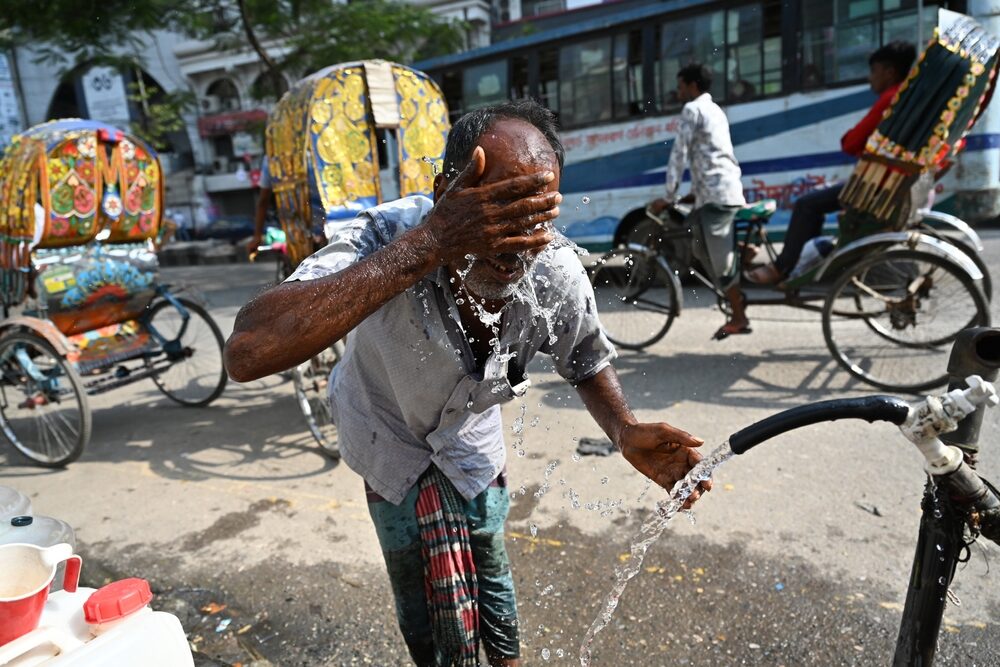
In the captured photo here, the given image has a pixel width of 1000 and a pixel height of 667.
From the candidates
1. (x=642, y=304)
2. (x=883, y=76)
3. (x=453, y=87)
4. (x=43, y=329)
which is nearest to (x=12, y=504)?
(x=43, y=329)

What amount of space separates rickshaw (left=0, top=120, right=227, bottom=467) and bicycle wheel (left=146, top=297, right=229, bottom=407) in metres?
0.01

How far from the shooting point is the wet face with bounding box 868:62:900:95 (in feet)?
14.9

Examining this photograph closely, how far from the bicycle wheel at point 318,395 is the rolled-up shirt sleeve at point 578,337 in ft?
7.77

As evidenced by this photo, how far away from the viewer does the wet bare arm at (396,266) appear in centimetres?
112

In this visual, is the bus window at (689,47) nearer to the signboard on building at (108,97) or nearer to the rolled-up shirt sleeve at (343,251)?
the rolled-up shirt sleeve at (343,251)

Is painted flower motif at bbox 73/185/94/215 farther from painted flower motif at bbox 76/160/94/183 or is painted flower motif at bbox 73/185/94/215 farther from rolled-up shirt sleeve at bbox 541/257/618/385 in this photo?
rolled-up shirt sleeve at bbox 541/257/618/385

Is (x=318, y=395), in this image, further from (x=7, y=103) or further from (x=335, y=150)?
(x=7, y=103)

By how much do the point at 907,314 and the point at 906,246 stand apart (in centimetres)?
43

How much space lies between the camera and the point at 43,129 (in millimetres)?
4180

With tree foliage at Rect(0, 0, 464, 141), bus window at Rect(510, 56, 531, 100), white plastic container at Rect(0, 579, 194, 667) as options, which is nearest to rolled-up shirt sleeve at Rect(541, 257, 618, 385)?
white plastic container at Rect(0, 579, 194, 667)

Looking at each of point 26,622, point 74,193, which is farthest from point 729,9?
point 26,622

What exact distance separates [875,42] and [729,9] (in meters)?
1.37

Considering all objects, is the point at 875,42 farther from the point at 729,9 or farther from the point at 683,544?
the point at 683,544

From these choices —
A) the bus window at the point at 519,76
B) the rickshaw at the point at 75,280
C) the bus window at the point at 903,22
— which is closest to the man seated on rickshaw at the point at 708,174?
the bus window at the point at 903,22
